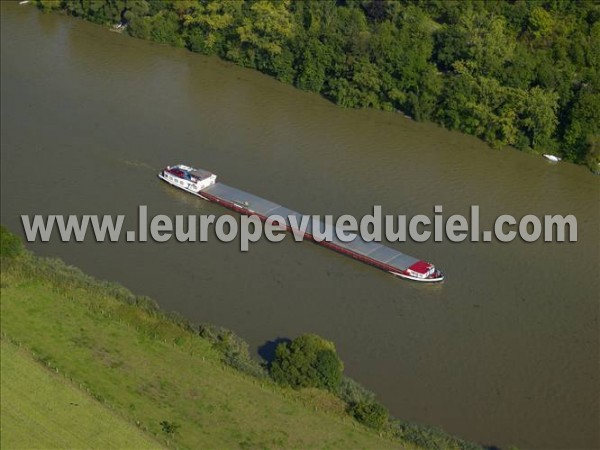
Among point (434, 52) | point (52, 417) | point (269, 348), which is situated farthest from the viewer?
point (434, 52)

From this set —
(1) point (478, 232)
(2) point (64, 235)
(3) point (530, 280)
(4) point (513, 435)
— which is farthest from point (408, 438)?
(2) point (64, 235)

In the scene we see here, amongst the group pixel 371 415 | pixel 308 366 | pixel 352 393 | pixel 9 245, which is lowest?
pixel 352 393

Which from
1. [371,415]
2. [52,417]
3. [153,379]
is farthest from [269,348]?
[52,417]

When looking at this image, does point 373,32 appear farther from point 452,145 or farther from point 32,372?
point 32,372

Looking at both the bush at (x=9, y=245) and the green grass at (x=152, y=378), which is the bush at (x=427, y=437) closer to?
the green grass at (x=152, y=378)

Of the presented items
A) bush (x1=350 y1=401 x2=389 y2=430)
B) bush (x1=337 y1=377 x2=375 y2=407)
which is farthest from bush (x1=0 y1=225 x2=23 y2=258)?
bush (x1=350 y1=401 x2=389 y2=430)

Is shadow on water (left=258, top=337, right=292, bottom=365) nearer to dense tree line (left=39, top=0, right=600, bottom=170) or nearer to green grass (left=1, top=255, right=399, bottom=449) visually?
green grass (left=1, top=255, right=399, bottom=449)

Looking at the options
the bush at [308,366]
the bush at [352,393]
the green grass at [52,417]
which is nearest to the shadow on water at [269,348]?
the bush at [308,366]

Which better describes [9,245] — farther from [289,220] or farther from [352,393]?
[352,393]
